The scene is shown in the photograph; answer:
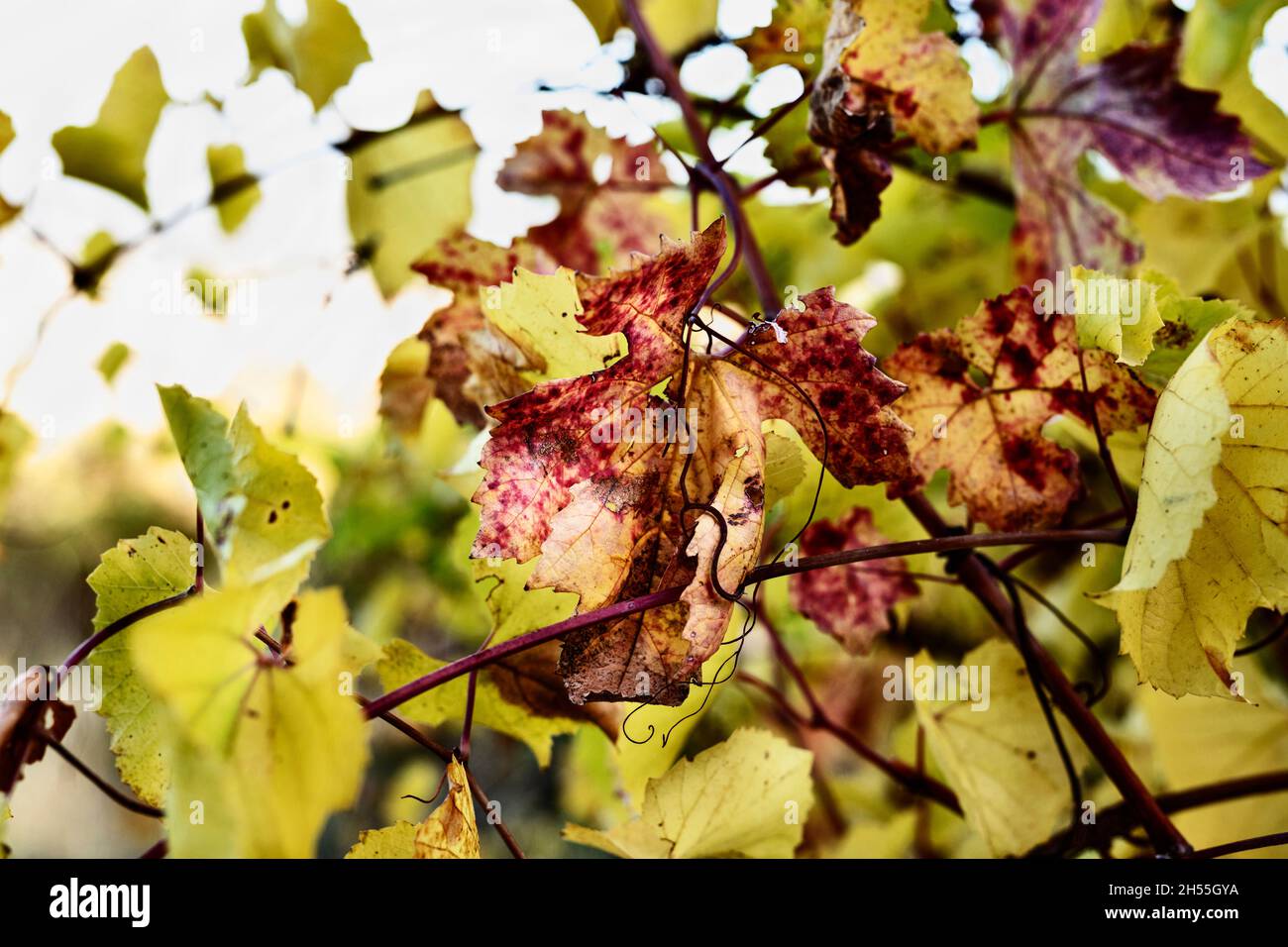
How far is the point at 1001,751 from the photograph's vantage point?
405mm

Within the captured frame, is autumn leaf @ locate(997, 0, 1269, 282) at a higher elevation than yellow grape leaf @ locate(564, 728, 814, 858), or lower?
higher

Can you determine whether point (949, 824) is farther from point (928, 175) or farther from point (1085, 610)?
point (928, 175)

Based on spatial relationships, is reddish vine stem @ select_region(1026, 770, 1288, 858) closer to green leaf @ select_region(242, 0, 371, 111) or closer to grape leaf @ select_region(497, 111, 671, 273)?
grape leaf @ select_region(497, 111, 671, 273)

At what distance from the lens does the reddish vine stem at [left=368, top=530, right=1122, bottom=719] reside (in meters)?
0.27

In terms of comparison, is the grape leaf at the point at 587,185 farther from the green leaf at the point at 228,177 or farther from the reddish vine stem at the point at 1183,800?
the reddish vine stem at the point at 1183,800

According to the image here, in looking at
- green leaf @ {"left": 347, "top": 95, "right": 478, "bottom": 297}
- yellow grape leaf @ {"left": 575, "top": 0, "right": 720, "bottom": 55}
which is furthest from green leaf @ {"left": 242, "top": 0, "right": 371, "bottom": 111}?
yellow grape leaf @ {"left": 575, "top": 0, "right": 720, "bottom": 55}

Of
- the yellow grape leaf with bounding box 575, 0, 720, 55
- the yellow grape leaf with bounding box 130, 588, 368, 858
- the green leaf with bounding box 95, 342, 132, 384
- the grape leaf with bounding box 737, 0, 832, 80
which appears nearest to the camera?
the yellow grape leaf with bounding box 130, 588, 368, 858

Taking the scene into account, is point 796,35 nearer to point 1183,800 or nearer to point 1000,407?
point 1000,407

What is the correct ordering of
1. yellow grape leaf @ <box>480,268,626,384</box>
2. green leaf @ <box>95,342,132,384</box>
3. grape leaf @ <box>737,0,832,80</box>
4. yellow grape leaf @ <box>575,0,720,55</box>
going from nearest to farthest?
1. yellow grape leaf @ <box>480,268,626,384</box>
2. grape leaf @ <box>737,0,832,80</box>
3. yellow grape leaf @ <box>575,0,720,55</box>
4. green leaf @ <box>95,342,132,384</box>

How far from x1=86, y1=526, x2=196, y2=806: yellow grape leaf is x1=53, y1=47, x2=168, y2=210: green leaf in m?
0.34

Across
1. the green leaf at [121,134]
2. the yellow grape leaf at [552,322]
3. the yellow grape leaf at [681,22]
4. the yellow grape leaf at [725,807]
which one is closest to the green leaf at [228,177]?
the green leaf at [121,134]

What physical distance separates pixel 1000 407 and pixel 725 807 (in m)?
0.19

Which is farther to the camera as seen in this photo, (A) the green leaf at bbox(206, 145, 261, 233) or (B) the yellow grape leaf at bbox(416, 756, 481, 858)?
(A) the green leaf at bbox(206, 145, 261, 233)

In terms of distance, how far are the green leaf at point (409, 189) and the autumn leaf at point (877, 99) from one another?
0.26m
